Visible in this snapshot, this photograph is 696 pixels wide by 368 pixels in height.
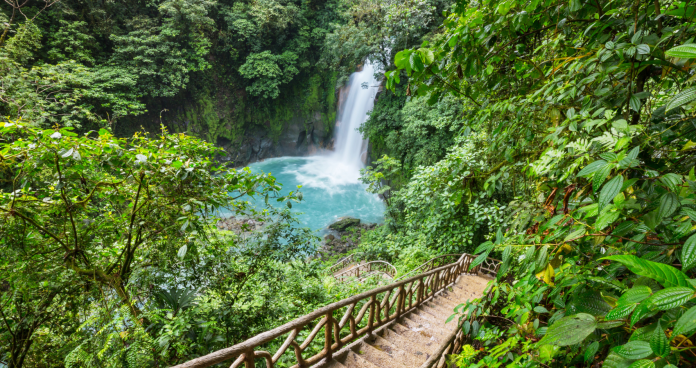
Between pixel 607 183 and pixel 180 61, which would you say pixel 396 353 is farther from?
pixel 180 61

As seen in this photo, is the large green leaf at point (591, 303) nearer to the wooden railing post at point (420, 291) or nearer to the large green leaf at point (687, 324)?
the large green leaf at point (687, 324)

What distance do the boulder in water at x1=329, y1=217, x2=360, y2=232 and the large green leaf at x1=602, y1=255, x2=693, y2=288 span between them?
13734mm

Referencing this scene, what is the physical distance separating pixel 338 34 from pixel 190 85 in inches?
409

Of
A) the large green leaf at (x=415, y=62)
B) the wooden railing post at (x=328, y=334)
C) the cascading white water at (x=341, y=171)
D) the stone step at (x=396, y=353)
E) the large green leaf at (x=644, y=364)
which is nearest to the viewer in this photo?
the large green leaf at (x=644, y=364)

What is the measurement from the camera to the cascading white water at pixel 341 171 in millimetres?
16141

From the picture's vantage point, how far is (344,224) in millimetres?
14312

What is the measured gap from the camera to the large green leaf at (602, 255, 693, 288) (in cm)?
64

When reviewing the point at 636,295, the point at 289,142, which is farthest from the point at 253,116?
the point at 636,295

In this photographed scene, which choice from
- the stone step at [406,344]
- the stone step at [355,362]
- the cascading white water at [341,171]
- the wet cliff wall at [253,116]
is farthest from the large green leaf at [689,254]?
the wet cliff wall at [253,116]

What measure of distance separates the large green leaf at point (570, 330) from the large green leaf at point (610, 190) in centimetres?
35

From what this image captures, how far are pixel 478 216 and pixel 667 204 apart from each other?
663cm

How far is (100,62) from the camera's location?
1277cm

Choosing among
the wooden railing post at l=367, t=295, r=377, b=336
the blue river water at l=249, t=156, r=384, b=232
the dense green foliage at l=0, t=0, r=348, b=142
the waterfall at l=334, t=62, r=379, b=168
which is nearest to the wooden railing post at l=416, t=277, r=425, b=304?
the wooden railing post at l=367, t=295, r=377, b=336

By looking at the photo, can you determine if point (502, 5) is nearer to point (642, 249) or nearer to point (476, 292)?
point (642, 249)
